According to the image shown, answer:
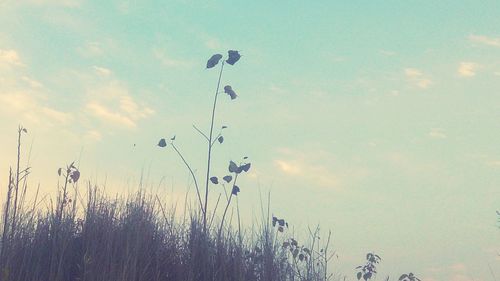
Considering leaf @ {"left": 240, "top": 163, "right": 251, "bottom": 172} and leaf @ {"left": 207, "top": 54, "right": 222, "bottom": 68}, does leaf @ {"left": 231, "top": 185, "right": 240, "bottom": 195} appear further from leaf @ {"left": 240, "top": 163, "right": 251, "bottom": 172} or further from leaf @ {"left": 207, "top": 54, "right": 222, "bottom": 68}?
leaf @ {"left": 207, "top": 54, "right": 222, "bottom": 68}

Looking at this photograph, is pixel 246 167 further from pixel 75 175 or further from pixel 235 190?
pixel 75 175

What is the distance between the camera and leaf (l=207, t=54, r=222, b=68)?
30.8 ft

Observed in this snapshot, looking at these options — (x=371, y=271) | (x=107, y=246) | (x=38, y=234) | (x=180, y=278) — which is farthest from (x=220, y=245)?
(x=371, y=271)

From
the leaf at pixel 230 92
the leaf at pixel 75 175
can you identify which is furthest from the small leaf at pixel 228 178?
the leaf at pixel 75 175

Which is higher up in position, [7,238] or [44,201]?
[44,201]

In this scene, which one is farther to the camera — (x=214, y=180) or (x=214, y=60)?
(x=214, y=180)

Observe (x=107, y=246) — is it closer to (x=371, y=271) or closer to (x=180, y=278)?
(x=180, y=278)

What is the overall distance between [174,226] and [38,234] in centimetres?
168

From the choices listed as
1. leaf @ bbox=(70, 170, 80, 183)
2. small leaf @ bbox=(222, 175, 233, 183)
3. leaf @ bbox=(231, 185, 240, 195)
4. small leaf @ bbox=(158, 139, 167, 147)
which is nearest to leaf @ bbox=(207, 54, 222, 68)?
small leaf @ bbox=(158, 139, 167, 147)

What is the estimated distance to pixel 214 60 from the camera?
9.41m

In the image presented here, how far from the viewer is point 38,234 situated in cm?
844

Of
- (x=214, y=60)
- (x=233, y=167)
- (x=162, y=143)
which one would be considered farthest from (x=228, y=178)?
(x=214, y=60)

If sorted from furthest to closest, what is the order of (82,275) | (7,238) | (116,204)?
1. (116,204)
2. (7,238)
3. (82,275)

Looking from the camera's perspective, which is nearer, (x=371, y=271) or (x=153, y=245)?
(x=153, y=245)
